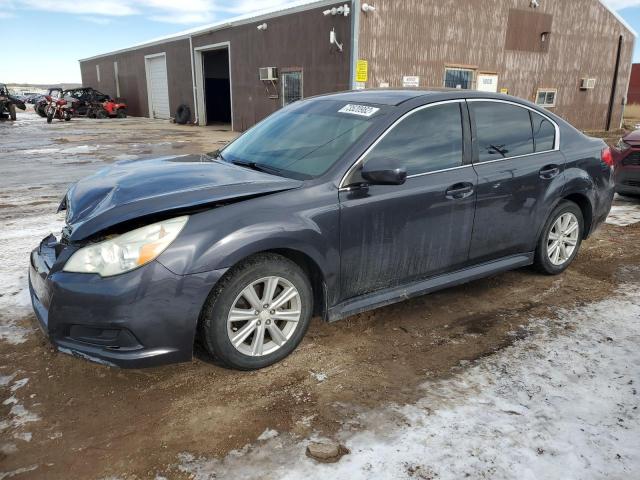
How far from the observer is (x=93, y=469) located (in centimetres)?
222

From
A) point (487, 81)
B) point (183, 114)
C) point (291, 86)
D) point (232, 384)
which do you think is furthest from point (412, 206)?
point (183, 114)

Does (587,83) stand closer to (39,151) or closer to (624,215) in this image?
(624,215)

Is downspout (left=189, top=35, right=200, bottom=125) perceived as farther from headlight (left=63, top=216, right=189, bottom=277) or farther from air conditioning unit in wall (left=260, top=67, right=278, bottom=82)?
headlight (left=63, top=216, right=189, bottom=277)

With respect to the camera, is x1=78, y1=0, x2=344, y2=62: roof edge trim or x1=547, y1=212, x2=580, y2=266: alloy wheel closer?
x1=547, y1=212, x2=580, y2=266: alloy wheel

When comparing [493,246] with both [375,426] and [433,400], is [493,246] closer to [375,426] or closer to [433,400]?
[433,400]

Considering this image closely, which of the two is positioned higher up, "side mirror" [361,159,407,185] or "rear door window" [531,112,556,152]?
"rear door window" [531,112,556,152]

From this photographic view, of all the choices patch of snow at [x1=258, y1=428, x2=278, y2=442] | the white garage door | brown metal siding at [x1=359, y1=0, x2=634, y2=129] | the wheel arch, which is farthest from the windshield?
the white garage door

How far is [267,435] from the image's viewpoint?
8.01ft

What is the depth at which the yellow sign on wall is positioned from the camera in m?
14.2

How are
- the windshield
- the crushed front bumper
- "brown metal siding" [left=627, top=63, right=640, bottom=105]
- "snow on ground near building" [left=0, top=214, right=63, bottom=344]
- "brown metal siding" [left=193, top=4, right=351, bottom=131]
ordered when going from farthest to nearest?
"brown metal siding" [left=627, top=63, right=640, bottom=105]
"brown metal siding" [left=193, top=4, right=351, bottom=131]
"snow on ground near building" [left=0, top=214, right=63, bottom=344]
the windshield
the crushed front bumper

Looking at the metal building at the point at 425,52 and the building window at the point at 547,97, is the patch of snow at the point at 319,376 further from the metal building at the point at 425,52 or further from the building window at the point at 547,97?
the building window at the point at 547,97

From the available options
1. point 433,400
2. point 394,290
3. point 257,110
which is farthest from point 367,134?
point 257,110

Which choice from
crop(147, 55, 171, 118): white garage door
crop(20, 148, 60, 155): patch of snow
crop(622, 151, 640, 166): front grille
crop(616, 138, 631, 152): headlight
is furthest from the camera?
crop(147, 55, 171, 118): white garage door

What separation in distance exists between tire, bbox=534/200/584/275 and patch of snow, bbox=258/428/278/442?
116 inches
